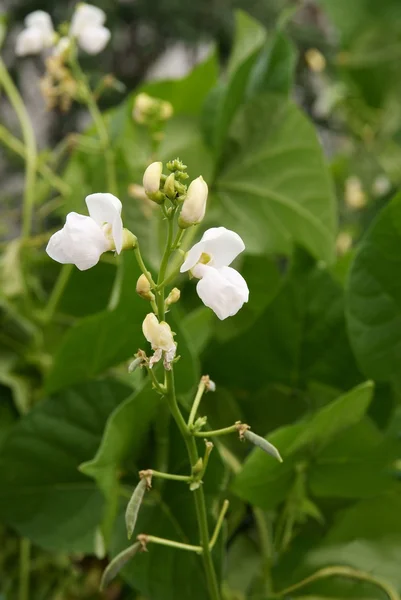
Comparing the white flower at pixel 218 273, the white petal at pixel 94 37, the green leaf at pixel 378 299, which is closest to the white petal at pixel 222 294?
the white flower at pixel 218 273

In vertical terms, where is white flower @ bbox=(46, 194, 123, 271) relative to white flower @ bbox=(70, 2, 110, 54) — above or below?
below

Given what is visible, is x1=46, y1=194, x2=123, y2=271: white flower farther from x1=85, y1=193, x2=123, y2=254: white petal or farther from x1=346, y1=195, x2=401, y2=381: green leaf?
x1=346, y1=195, x2=401, y2=381: green leaf

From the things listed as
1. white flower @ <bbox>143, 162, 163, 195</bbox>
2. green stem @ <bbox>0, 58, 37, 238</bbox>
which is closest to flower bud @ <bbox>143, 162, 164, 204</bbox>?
white flower @ <bbox>143, 162, 163, 195</bbox>

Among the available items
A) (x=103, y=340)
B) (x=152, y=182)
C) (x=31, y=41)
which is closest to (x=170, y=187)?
(x=152, y=182)

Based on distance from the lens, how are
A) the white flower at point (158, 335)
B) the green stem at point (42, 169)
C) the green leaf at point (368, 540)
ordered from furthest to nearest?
the green stem at point (42, 169) → the green leaf at point (368, 540) → the white flower at point (158, 335)

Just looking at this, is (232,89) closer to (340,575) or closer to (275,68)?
(275,68)

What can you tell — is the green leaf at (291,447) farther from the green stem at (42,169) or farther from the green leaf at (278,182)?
the green stem at (42,169)

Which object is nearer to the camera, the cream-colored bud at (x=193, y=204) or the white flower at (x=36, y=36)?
the cream-colored bud at (x=193, y=204)
